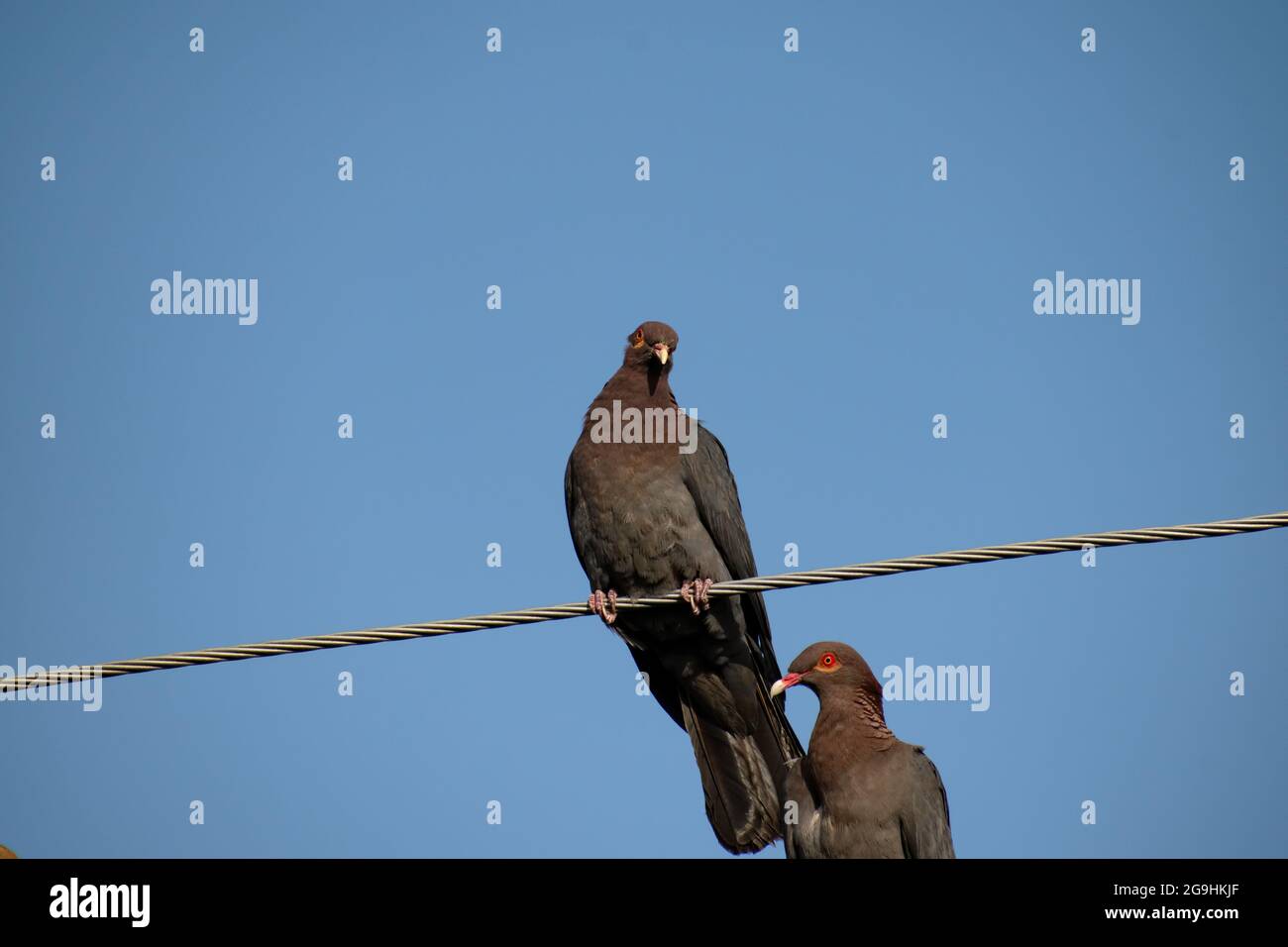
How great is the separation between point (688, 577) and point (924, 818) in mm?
2262

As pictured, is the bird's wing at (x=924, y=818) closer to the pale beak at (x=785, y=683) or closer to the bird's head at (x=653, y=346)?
the pale beak at (x=785, y=683)

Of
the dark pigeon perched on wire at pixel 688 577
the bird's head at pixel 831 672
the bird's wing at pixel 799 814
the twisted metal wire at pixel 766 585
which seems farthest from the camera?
the dark pigeon perched on wire at pixel 688 577

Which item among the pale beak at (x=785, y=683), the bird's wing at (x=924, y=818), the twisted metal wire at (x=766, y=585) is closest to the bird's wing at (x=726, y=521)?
the pale beak at (x=785, y=683)

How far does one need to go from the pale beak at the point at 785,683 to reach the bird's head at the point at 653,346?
2.29m

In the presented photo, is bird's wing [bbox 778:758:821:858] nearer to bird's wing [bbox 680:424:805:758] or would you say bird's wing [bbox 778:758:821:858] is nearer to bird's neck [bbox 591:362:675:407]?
bird's wing [bbox 680:424:805:758]

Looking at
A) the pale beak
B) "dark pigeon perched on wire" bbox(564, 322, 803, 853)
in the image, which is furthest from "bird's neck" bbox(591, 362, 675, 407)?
the pale beak

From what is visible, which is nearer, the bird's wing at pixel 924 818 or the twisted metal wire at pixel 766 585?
the twisted metal wire at pixel 766 585

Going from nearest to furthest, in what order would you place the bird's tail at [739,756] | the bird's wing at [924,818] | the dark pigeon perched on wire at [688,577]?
the bird's wing at [924,818], the dark pigeon perched on wire at [688,577], the bird's tail at [739,756]

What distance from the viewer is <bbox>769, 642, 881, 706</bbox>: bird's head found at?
9336 mm

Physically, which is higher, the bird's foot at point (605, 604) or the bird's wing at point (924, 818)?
the bird's foot at point (605, 604)

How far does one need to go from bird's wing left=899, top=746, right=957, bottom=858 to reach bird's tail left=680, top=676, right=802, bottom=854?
1.58m

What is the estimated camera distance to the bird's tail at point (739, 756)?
33.5 feet
